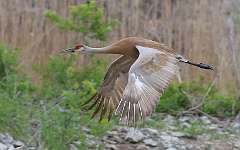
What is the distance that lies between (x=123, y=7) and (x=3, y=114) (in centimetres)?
403

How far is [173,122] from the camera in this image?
9656 mm

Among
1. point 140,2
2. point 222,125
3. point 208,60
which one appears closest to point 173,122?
point 222,125

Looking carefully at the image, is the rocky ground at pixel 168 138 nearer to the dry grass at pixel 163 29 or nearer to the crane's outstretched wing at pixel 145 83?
the crane's outstretched wing at pixel 145 83

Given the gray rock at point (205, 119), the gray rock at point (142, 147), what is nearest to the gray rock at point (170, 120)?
the gray rock at point (205, 119)

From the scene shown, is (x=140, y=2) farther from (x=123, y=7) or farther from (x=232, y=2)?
(x=232, y=2)

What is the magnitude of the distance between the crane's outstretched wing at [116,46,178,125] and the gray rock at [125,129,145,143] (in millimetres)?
1276

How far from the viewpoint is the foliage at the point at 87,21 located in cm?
984

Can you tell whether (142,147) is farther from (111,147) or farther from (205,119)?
(205,119)

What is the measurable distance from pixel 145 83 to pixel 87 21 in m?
3.27

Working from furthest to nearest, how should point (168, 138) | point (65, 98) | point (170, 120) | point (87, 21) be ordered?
point (87, 21) < point (170, 120) < point (168, 138) < point (65, 98)

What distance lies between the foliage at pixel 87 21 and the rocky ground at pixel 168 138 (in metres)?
1.32

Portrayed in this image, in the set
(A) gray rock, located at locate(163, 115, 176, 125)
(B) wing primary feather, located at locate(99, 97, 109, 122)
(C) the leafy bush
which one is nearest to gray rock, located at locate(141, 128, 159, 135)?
(A) gray rock, located at locate(163, 115, 176, 125)

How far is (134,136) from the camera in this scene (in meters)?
8.55

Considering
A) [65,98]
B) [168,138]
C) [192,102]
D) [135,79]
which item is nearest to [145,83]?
[135,79]
